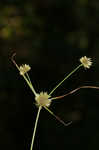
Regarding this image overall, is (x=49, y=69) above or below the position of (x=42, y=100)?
above

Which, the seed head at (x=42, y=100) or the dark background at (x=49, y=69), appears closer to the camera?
the seed head at (x=42, y=100)

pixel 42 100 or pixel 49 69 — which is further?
pixel 49 69

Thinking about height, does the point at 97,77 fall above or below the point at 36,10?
below

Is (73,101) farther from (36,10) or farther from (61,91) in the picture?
(36,10)

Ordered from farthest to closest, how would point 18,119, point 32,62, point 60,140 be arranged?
point 32,62, point 18,119, point 60,140

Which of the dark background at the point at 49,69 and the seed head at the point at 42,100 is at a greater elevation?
the dark background at the point at 49,69

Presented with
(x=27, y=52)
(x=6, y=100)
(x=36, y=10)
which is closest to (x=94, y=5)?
(x=36, y=10)

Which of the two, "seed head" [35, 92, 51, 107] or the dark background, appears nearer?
"seed head" [35, 92, 51, 107]

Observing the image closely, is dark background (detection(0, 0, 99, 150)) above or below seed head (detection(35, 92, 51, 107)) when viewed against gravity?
above
